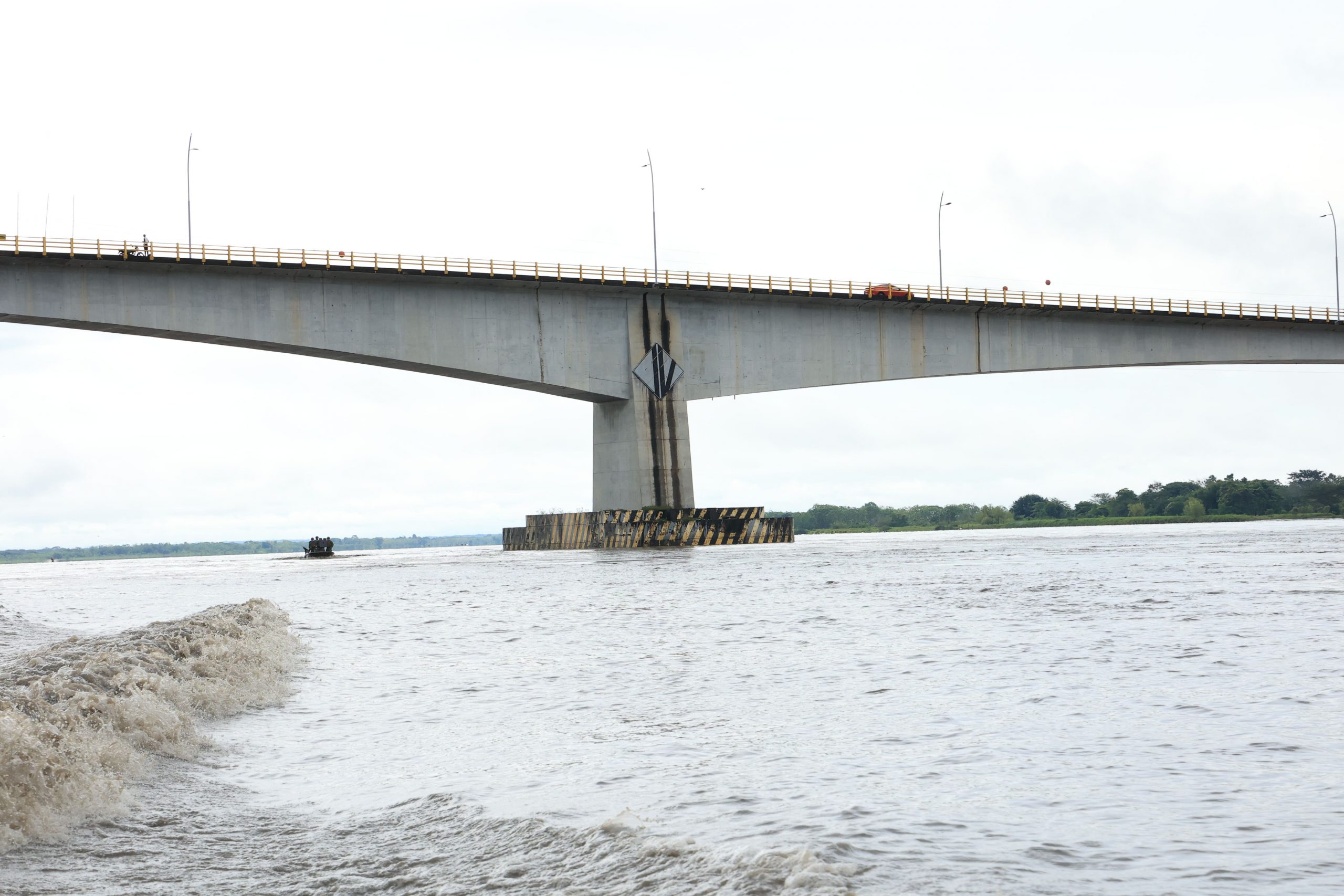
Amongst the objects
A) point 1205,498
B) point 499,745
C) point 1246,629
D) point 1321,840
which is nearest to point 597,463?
point 1246,629

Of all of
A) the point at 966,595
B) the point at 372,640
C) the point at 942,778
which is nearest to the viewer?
the point at 942,778

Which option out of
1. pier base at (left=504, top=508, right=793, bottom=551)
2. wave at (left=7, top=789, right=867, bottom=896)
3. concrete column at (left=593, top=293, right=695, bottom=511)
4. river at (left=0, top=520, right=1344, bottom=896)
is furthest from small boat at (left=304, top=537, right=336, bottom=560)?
wave at (left=7, top=789, right=867, bottom=896)

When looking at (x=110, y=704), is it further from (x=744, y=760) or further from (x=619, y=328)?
(x=619, y=328)

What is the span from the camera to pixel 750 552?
53.6 metres

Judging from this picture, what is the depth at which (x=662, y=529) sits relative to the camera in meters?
59.6

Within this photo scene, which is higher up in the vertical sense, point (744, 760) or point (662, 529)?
point (662, 529)

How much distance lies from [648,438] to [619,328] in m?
5.58

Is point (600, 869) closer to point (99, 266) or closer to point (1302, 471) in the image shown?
point (99, 266)

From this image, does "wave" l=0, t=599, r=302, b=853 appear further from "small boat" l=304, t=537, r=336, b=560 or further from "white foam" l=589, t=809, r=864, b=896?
"small boat" l=304, t=537, r=336, b=560

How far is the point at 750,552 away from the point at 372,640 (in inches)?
1361

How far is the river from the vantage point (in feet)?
21.1

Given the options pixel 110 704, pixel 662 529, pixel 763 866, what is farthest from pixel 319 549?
pixel 763 866

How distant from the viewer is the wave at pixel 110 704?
7809 millimetres

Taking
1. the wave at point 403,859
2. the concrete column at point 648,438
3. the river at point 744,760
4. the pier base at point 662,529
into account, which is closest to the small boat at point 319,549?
the pier base at point 662,529
